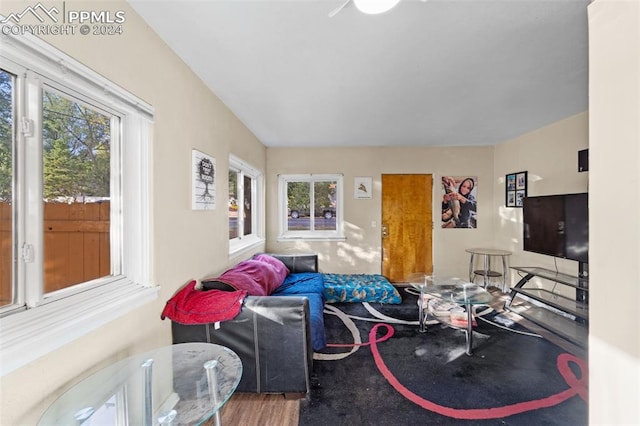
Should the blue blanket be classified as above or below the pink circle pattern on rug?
above

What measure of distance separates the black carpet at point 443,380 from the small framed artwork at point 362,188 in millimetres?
2336

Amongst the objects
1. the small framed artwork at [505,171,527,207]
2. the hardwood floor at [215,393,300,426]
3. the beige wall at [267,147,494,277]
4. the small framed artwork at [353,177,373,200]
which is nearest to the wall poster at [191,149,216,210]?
the hardwood floor at [215,393,300,426]

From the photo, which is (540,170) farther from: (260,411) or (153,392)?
(153,392)

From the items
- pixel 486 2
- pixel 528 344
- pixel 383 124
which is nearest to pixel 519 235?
pixel 528 344

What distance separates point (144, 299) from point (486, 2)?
8.37 feet

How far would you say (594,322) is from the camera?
736mm

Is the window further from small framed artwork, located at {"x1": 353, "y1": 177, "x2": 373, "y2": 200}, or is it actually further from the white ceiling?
the white ceiling

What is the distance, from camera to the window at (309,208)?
468 cm

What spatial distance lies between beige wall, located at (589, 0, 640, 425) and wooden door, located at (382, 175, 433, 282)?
154 inches

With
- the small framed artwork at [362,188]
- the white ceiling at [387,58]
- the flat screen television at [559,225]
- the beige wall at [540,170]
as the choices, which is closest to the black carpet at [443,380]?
the flat screen television at [559,225]

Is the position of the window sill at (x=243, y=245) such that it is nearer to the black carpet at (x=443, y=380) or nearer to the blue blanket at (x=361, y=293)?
the blue blanket at (x=361, y=293)

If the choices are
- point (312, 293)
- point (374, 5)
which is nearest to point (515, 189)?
point (312, 293)

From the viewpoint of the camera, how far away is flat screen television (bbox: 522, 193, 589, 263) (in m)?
2.61

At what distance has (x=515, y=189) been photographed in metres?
4.07
